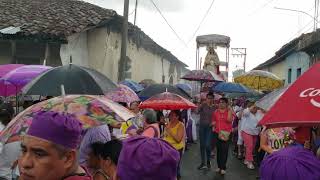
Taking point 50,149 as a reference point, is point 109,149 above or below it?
below

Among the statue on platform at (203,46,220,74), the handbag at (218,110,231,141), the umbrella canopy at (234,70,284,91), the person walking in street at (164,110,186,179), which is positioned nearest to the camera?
the person walking in street at (164,110,186,179)

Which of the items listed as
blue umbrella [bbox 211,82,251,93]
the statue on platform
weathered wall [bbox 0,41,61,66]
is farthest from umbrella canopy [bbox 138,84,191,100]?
the statue on platform

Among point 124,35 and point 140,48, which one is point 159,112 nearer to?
point 124,35

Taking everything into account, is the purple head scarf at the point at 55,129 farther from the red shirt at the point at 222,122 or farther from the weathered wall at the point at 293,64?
the weathered wall at the point at 293,64

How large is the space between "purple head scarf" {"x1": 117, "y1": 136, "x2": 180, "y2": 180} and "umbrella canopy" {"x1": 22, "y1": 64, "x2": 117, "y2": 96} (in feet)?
8.82

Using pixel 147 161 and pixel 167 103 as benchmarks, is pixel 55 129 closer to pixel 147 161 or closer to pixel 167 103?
pixel 147 161

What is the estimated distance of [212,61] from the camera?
83.1 feet

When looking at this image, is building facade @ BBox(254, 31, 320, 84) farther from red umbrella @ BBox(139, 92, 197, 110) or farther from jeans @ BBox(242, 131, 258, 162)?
red umbrella @ BBox(139, 92, 197, 110)

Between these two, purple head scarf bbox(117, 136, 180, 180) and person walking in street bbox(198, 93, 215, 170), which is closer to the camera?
purple head scarf bbox(117, 136, 180, 180)

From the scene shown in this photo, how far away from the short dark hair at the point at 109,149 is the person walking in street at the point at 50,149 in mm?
1211

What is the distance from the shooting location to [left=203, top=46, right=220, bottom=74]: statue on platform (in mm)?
25094

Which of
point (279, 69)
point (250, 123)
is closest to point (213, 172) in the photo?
point (250, 123)

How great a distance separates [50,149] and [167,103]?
625 centimetres

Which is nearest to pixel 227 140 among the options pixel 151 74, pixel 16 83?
pixel 16 83
